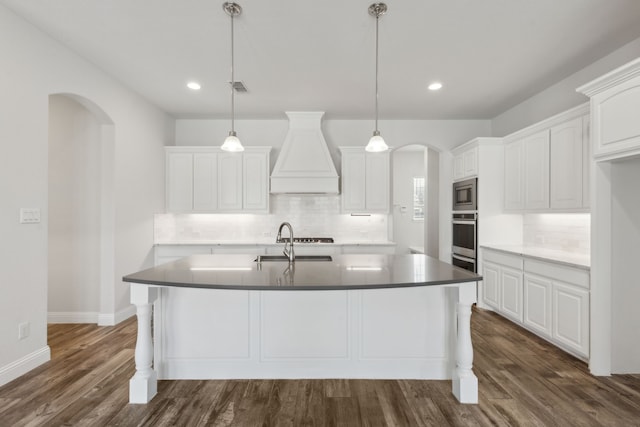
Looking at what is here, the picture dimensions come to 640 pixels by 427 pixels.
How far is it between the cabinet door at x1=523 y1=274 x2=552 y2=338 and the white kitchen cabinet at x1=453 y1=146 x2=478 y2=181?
173cm

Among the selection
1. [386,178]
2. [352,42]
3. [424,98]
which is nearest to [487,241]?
[386,178]

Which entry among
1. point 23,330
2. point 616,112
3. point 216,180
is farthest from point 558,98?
point 23,330

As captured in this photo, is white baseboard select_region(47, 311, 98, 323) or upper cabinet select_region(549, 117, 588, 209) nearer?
upper cabinet select_region(549, 117, 588, 209)

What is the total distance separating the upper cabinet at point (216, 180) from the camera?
5.30 metres

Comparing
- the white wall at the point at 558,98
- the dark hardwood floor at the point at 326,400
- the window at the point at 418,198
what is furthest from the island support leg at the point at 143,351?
the window at the point at 418,198

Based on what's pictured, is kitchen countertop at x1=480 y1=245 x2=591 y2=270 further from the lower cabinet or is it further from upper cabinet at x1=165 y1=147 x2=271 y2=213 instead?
upper cabinet at x1=165 y1=147 x2=271 y2=213

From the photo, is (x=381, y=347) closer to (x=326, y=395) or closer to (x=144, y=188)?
(x=326, y=395)

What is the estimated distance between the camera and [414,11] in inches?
103

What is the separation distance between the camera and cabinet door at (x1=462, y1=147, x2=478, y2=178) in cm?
472

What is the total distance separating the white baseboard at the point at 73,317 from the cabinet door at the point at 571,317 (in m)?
4.96

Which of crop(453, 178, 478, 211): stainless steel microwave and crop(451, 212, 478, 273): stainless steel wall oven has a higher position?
crop(453, 178, 478, 211): stainless steel microwave

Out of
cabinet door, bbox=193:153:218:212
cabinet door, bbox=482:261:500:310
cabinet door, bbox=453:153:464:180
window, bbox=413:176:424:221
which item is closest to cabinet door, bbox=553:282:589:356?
cabinet door, bbox=482:261:500:310

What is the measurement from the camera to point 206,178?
5320mm

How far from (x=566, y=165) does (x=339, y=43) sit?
2554mm
